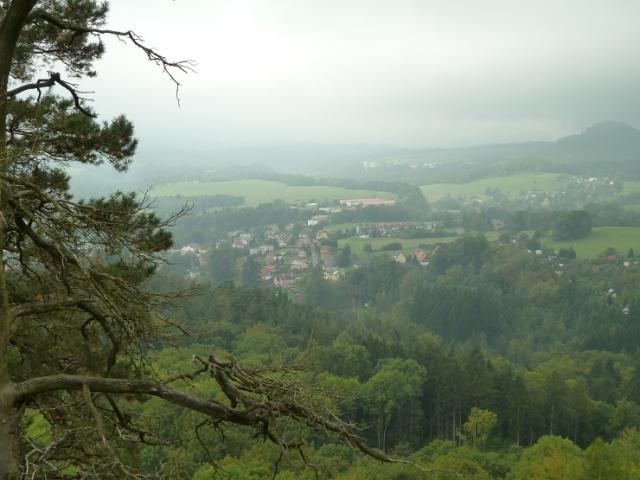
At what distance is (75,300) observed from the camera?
Answer: 373 cm

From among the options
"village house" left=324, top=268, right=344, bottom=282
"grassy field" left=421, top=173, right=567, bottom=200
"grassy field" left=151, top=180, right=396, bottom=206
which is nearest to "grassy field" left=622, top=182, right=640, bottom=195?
"grassy field" left=421, top=173, right=567, bottom=200

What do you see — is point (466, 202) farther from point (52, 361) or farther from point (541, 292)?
point (52, 361)

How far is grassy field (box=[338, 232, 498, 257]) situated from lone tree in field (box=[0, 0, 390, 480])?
7328cm

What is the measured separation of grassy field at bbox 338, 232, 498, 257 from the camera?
81000 mm

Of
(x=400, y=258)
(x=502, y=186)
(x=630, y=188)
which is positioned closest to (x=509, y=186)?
(x=502, y=186)

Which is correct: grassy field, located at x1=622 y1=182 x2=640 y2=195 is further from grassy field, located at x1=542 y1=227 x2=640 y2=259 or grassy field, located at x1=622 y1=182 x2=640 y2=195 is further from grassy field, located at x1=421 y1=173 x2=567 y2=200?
grassy field, located at x1=542 y1=227 x2=640 y2=259

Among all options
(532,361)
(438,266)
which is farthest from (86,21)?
(438,266)

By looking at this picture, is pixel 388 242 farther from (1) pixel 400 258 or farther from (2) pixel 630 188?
(2) pixel 630 188

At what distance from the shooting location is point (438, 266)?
7494 centimetres

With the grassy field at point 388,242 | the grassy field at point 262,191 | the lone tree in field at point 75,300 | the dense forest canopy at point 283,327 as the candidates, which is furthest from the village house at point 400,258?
the lone tree in field at point 75,300

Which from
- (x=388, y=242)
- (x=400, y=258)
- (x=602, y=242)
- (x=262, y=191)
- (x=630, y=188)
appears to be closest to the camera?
(x=400, y=258)

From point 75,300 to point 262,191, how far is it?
415 feet

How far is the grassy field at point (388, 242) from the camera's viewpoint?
81.0 meters

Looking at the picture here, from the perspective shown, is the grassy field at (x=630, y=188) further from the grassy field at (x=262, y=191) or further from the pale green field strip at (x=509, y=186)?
the grassy field at (x=262, y=191)
